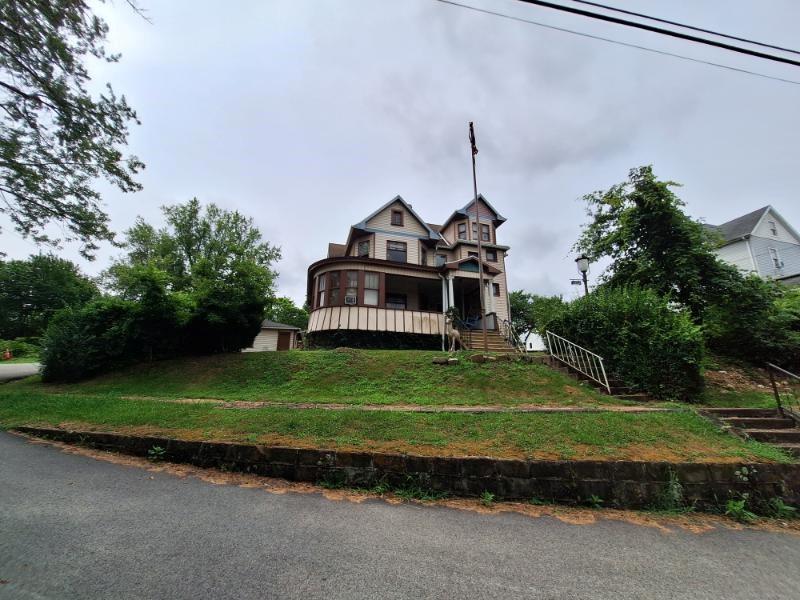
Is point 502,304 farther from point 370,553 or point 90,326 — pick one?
point 90,326

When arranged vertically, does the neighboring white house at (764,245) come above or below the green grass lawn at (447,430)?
above

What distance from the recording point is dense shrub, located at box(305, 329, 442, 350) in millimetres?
14453

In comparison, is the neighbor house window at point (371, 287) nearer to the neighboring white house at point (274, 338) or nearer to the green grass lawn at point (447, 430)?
the green grass lawn at point (447, 430)

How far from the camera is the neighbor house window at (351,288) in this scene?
49.1ft

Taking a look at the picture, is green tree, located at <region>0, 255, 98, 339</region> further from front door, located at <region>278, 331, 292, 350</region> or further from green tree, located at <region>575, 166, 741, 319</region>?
green tree, located at <region>575, 166, 741, 319</region>

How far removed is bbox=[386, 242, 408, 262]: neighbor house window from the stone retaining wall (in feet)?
50.7

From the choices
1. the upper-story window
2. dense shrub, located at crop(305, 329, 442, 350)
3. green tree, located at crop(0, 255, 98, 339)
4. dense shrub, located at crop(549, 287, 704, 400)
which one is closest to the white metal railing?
dense shrub, located at crop(549, 287, 704, 400)

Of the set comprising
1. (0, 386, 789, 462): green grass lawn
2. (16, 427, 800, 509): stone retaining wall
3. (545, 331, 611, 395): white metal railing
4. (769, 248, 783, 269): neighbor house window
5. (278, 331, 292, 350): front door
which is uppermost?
(769, 248, 783, 269): neighbor house window

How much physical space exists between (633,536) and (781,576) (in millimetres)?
1059

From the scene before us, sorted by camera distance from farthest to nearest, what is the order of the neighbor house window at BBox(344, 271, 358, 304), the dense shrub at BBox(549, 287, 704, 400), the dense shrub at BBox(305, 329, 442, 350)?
the neighbor house window at BBox(344, 271, 358, 304) → the dense shrub at BBox(305, 329, 442, 350) → the dense shrub at BBox(549, 287, 704, 400)

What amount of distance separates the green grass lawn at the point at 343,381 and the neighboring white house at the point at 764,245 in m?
24.7

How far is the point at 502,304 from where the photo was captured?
19.1 metres

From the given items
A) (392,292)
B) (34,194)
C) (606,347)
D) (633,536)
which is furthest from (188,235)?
(633,536)

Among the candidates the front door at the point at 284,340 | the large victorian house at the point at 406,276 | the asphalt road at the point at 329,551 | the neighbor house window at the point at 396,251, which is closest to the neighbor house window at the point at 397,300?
the large victorian house at the point at 406,276
